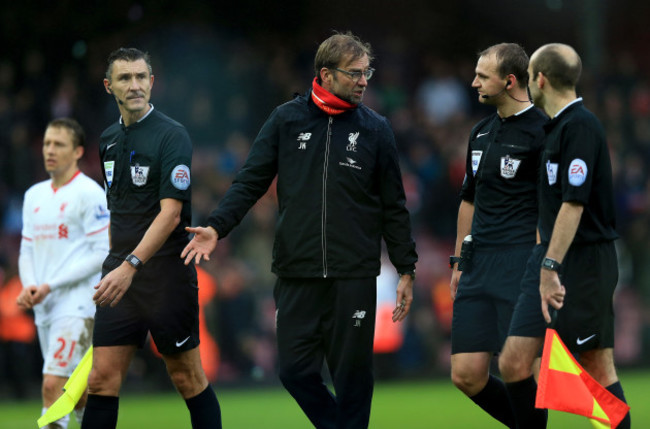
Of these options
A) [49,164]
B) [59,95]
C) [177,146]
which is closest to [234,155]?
[59,95]

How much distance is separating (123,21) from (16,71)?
1.79 meters

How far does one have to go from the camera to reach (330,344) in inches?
266

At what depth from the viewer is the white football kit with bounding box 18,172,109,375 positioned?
8234mm

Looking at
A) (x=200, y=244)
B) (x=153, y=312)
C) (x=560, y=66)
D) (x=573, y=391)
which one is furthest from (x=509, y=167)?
(x=153, y=312)

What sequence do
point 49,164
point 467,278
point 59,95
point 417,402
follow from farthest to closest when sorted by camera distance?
point 59,95
point 417,402
point 49,164
point 467,278

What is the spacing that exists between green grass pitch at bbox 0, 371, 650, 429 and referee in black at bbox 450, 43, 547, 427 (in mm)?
3322

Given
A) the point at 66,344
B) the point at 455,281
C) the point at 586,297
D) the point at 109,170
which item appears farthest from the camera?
the point at 66,344

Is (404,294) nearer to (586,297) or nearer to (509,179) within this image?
(509,179)

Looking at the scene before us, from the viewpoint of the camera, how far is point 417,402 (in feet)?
42.2

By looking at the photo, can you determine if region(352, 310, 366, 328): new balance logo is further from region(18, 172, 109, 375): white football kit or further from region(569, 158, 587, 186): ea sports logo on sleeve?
region(18, 172, 109, 375): white football kit

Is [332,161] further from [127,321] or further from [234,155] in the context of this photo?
[234,155]

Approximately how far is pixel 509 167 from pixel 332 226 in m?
1.20

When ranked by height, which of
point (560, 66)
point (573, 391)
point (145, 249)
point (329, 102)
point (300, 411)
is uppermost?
point (560, 66)

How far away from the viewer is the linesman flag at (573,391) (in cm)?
619
